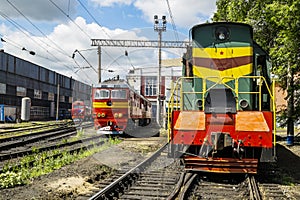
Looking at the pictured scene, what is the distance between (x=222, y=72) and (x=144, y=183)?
3.56 meters

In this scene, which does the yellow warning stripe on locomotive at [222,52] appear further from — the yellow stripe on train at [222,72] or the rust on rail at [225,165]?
the rust on rail at [225,165]

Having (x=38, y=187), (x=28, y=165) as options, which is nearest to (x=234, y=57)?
(x=38, y=187)

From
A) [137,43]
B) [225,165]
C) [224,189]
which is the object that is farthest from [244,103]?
[137,43]

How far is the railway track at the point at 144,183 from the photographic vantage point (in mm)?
6343

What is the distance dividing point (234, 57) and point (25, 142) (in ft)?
36.1

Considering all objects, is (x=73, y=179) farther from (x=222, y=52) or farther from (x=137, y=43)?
(x=137, y=43)

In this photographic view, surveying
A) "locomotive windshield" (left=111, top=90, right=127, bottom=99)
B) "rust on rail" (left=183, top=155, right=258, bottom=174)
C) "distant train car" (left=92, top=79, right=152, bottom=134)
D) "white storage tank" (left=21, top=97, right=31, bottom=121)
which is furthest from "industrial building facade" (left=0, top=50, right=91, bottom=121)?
"rust on rail" (left=183, top=155, right=258, bottom=174)

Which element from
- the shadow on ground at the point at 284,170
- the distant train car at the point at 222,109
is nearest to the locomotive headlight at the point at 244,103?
the distant train car at the point at 222,109

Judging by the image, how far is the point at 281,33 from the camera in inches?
504

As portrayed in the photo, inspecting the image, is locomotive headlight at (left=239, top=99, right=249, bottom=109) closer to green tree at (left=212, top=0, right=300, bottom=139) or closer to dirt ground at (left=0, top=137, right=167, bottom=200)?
dirt ground at (left=0, top=137, right=167, bottom=200)

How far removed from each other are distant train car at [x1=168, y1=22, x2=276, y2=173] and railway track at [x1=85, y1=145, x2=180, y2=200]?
74cm

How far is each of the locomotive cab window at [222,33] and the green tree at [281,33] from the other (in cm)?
476

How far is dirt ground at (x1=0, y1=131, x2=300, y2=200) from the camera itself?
650 cm

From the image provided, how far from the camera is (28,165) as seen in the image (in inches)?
371
